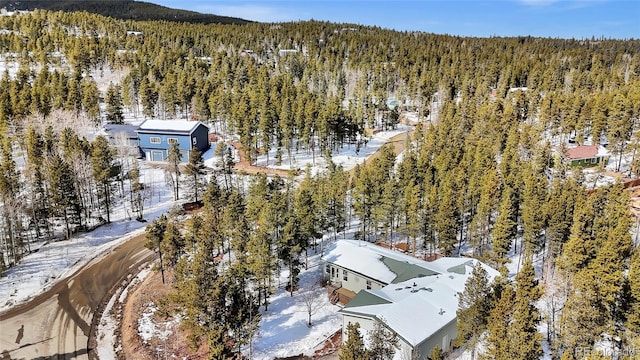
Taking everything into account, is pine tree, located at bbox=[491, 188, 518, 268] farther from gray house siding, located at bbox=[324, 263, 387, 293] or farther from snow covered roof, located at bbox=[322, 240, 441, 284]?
gray house siding, located at bbox=[324, 263, 387, 293]

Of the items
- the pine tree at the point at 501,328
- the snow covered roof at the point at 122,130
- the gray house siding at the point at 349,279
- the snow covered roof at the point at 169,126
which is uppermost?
the snow covered roof at the point at 169,126

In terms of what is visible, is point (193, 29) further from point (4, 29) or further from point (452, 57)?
point (452, 57)

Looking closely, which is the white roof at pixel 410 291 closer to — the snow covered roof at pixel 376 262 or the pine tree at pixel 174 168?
the snow covered roof at pixel 376 262

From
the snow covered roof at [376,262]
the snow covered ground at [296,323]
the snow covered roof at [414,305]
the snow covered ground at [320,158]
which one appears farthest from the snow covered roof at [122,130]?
the snow covered roof at [414,305]

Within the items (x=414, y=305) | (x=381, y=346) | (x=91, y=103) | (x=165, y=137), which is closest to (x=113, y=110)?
(x=91, y=103)

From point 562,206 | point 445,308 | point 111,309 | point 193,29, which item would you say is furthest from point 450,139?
point 193,29

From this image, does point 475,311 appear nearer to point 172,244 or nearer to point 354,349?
point 354,349
